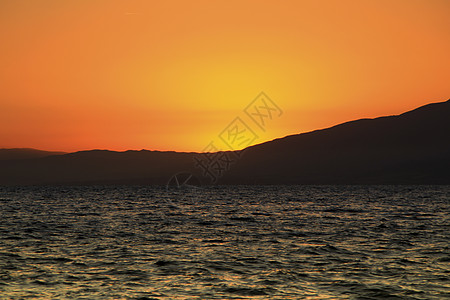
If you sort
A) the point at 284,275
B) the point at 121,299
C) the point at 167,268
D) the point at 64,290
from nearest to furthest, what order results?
the point at 121,299 → the point at 64,290 → the point at 284,275 → the point at 167,268

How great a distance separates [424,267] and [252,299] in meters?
11.1

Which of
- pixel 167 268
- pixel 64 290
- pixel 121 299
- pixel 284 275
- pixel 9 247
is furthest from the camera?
pixel 9 247

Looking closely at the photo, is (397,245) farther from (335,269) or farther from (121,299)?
(121,299)

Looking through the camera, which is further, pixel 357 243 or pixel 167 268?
pixel 357 243

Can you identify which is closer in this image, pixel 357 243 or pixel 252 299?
pixel 252 299

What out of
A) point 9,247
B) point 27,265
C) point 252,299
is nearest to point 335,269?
point 252,299

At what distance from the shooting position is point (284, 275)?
26.1 metres

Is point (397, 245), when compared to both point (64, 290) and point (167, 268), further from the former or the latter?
point (64, 290)

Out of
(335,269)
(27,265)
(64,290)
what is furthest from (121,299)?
(335,269)

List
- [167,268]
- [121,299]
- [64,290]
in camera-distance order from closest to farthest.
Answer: [121,299], [64,290], [167,268]

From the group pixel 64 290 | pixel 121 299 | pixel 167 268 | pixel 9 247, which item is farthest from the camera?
pixel 9 247

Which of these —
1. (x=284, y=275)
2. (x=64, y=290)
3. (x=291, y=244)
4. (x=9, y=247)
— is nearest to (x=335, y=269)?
(x=284, y=275)

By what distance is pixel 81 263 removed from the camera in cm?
2914

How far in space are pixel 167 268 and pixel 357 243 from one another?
15.4 metres
